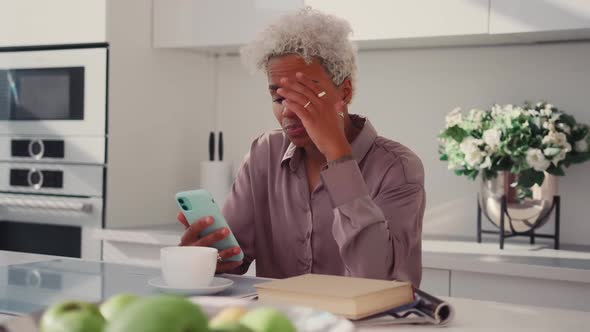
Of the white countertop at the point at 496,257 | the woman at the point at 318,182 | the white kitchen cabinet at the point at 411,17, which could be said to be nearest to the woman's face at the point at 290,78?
the woman at the point at 318,182

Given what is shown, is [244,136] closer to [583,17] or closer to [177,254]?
[583,17]

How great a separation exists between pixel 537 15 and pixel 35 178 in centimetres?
191

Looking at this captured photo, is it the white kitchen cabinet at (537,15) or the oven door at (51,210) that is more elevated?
the white kitchen cabinet at (537,15)

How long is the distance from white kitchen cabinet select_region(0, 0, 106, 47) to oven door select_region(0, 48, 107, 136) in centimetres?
5

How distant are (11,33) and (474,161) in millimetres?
1812

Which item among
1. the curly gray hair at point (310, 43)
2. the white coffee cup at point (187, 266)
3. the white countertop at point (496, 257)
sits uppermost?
the curly gray hair at point (310, 43)

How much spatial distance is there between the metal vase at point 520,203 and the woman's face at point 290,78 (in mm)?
1044

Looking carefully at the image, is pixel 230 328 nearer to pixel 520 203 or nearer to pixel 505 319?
pixel 505 319

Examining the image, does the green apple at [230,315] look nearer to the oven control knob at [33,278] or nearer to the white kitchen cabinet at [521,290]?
the oven control knob at [33,278]

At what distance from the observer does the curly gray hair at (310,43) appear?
1.78 metres

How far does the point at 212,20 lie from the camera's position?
2.97 meters

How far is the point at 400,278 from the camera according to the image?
167 cm

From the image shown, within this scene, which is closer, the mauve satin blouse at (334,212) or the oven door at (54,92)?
the mauve satin blouse at (334,212)

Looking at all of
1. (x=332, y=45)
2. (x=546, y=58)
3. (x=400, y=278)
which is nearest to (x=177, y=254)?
(x=400, y=278)
